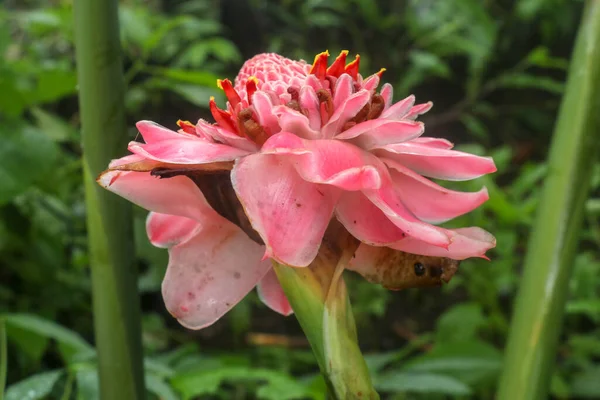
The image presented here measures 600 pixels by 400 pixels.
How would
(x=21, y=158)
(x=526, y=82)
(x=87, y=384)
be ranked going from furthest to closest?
1. (x=526, y=82)
2. (x=21, y=158)
3. (x=87, y=384)

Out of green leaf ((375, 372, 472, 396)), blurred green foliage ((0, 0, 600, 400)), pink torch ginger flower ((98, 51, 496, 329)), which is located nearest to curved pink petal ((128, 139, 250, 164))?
pink torch ginger flower ((98, 51, 496, 329))

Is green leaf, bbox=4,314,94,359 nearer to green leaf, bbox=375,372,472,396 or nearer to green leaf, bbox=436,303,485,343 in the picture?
green leaf, bbox=375,372,472,396

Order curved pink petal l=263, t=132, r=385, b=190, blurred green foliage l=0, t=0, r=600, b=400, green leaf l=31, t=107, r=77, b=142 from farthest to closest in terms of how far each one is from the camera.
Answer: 1. green leaf l=31, t=107, r=77, b=142
2. blurred green foliage l=0, t=0, r=600, b=400
3. curved pink petal l=263, t=132, r=385, b=190

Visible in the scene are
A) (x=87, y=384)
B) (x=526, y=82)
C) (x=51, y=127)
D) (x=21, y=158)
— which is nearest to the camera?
(x=87, y=384)

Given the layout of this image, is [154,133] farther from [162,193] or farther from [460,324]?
[460,324]

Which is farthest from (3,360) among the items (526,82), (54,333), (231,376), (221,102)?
(526,82)

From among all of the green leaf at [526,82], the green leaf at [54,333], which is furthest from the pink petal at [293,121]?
the green leaf at [526,82]
